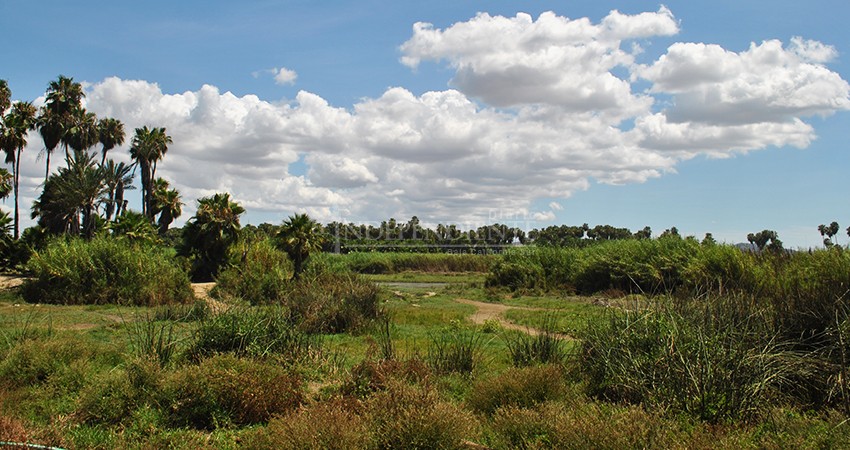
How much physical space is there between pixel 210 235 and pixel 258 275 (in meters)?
10.1

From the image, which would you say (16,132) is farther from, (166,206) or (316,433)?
(316,433)

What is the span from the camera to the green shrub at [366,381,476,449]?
22.1 ft

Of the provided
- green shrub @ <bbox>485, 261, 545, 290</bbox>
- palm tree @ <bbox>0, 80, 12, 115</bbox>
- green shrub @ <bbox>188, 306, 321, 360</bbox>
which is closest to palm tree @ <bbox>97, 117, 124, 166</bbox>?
palm tree @ <bbox>0, 80, 12, 115</bbox>

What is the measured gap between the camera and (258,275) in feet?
96.8

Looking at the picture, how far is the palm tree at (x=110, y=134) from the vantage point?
184ft

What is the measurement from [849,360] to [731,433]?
4.05 meters

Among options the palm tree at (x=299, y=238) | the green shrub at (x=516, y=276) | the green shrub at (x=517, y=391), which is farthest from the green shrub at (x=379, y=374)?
the green shrub at (x=516, y=276)

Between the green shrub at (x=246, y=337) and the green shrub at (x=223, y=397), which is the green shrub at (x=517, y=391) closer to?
the green shrub at (x=223, y=397)

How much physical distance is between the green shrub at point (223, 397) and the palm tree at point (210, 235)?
30.4m

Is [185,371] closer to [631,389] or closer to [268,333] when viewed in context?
[268,333]

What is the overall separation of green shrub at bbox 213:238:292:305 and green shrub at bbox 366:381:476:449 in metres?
16.8

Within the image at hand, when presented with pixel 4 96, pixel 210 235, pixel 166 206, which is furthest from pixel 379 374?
pixel 166 206

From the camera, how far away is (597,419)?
6.42m

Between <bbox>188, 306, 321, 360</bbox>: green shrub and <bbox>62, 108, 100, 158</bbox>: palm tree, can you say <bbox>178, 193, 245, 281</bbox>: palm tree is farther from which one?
<bbox>188, 306, 321, 360</bbox>: green shrub
